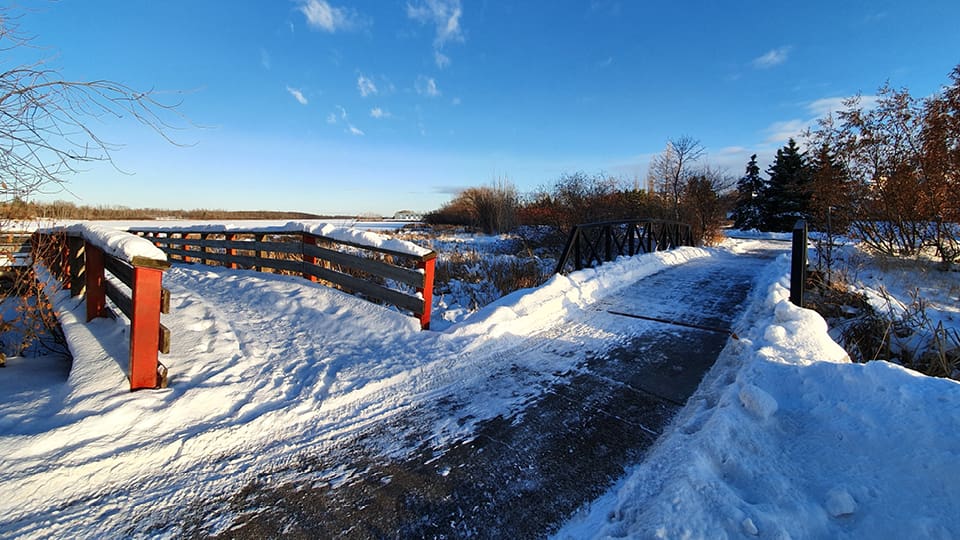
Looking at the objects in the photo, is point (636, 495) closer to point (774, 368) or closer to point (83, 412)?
point (774, 368)

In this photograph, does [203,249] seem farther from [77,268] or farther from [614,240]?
[614,240]

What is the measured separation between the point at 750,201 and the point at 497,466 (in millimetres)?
37241

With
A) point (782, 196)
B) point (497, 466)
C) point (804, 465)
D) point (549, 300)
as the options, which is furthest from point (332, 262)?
point (782, 196)

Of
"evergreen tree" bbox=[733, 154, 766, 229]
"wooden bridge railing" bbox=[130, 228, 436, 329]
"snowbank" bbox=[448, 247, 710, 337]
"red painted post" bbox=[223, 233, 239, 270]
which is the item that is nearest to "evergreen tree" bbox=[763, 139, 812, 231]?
"evergreen tree" bbox=[733, 154, 766, 229]

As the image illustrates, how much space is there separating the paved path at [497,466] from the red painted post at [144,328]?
1510 mm

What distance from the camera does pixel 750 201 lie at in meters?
31.7

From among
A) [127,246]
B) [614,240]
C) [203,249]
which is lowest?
[203,249]

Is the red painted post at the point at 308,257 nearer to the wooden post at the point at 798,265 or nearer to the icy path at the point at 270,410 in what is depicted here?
the icy path at the point at 270,410

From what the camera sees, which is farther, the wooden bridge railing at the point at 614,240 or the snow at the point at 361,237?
the wooden bridge railing at the point at 614,240

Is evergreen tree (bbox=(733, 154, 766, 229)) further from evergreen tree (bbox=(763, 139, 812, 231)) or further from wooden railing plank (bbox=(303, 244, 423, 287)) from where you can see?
wooden railing plank (bbox=(303, 244, 423, 287))

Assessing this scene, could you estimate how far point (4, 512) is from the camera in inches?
71.9

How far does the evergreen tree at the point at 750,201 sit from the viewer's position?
3075cm

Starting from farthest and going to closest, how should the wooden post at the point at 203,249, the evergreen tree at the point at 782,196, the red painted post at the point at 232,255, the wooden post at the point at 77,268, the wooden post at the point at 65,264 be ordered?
1. the evergreen tree at the point at 782,196
2. the wooden post at the point at 203,249
3. the red painted post at the point at 232,255
4. the wooden post at the point at 65,264
5. the wooden post at the point at 77,268

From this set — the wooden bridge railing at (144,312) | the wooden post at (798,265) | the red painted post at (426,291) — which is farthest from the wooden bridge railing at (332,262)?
the wooden post at (798,265)
